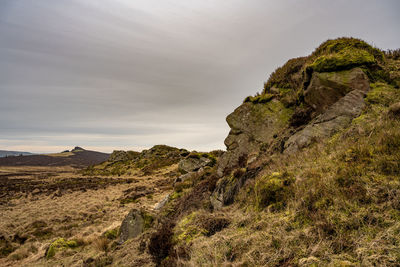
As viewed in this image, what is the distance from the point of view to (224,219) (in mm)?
5574

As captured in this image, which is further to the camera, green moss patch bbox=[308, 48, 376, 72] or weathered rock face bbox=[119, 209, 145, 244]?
green moss patch bbox=[308, 48, 376, 72]

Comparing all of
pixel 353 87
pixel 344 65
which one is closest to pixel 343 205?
pixel 353 87

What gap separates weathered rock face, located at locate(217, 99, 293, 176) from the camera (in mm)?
11289

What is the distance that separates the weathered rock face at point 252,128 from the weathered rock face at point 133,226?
5.28 meters

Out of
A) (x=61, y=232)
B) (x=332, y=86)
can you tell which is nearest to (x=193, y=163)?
(x=61, y=232)

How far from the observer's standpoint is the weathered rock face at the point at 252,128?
11289mm

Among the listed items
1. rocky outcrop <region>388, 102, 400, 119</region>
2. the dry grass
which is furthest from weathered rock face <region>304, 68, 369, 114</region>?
the dry grass

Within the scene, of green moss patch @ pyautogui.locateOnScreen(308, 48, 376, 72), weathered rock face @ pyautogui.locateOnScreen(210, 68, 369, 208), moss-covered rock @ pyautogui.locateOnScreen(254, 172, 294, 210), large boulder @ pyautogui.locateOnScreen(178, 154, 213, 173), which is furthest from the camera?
large boulder @ pyautogui.locateOnScreen(178, 154, 213, 173)

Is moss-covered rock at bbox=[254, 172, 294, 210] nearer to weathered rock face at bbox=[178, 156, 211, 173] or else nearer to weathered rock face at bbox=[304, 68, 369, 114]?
weathered rock face at bbox=[304, 68, 369, 114]

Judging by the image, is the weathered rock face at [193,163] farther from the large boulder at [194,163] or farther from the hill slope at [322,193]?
the hill slope at [322,193]

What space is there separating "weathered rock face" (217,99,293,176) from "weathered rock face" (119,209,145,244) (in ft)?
17.3

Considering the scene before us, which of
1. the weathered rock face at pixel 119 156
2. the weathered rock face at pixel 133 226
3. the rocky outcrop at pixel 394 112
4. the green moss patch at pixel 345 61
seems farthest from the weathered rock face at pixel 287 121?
the weathered rock face at pixel 119 156

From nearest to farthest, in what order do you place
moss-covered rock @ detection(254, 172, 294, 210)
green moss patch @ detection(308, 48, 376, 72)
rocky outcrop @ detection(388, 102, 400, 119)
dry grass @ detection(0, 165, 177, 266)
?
1. moss-covered rock @ detection(254, 172, 294, 210)
2. rocky outcrop @ detection(388, 102, 400, 119)
3. dry grass @ detection(0, 165, 177, 266)
4. green moss patch @ detection(308, 48, 376, 72)

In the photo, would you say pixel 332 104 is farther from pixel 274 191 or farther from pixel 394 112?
pixel 274 191
